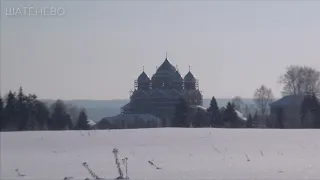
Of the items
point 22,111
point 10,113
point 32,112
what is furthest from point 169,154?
point 32,112

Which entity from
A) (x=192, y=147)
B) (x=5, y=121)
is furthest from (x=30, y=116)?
(x=192, y=147)

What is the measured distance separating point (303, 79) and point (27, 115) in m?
41.7

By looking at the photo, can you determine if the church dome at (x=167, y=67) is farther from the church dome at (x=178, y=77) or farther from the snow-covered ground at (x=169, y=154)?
the snow-covered ground at (x=169, y=154)

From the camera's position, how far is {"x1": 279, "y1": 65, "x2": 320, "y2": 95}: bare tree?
225 feet

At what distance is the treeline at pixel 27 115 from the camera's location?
30.7 m

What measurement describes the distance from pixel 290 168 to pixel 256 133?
348 inches

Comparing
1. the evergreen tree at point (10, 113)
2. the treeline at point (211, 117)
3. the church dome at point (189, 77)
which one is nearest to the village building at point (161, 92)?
the church dome at point (189, 77)

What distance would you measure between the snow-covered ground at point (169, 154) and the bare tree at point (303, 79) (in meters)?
46.5

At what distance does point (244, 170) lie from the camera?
1342 centimetres

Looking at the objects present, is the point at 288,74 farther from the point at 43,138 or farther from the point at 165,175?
the point at 165,175

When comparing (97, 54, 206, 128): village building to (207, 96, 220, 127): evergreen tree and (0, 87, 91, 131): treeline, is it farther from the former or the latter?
(0, 87, 91, 131): treeline

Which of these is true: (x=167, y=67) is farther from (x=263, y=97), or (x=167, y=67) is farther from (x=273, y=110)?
(x=273, y=110)

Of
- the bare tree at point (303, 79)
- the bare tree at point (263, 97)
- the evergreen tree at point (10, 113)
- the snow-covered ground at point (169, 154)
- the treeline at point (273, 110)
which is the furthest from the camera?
the bare tree at point (263, 97)

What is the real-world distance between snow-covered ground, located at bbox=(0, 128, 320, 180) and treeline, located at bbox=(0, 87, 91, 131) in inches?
351
